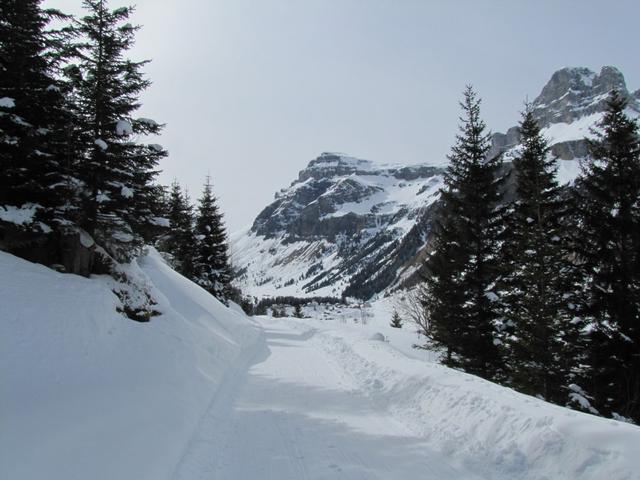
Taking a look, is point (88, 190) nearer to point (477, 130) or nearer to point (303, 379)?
point (303, 379)

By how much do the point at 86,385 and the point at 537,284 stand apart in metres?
12.5

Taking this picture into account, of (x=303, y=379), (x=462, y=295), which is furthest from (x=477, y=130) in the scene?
(x=303, y=379)

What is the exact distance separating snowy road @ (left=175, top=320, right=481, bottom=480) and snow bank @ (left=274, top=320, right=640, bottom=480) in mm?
431

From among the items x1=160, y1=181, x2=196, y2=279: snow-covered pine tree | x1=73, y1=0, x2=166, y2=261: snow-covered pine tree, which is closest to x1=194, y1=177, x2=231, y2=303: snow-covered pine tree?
x1=160, y1=181, x2=196, y2=279: snow-covered pine tree

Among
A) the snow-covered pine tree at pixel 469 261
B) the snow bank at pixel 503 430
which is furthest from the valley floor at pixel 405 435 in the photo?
the snow-covered pine tree at pixel 469 261

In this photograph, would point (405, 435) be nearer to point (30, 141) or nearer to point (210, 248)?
point (30, 141)

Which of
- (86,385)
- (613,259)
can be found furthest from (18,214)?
(613,259)

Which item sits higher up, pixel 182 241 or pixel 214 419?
pixel 182 241

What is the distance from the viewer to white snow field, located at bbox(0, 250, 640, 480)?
16.3 feet

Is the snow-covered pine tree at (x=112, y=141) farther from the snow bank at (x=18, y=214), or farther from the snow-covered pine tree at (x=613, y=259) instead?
the snow-covered pine tree at (x=613, y=259)

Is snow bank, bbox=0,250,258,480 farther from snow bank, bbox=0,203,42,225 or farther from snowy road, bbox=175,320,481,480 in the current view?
snow bank, bbox=0,203,42,225

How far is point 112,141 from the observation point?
38.4 ft

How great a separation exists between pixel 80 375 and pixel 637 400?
14.3 m

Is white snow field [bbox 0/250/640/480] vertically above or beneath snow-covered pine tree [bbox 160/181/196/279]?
beneath
